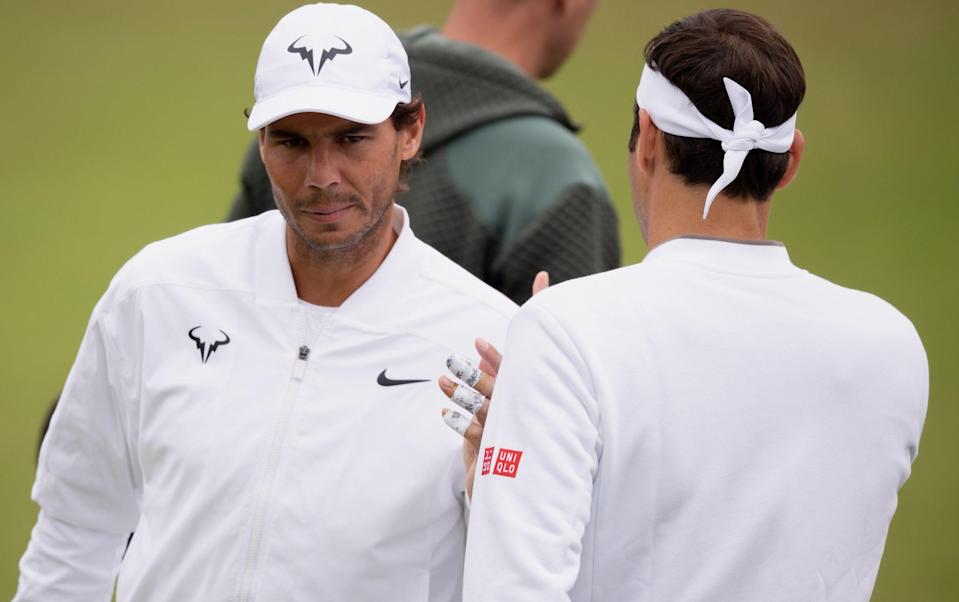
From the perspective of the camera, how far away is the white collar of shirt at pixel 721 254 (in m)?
2.28

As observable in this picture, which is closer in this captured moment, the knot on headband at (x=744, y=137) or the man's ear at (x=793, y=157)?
the knot on headband at (x=744, y=137)

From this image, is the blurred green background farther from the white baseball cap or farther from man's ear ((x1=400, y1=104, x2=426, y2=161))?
the white baseball cap

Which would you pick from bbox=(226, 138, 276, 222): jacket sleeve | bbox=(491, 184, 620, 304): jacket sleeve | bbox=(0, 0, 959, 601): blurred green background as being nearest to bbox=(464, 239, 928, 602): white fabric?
bbox=(491, 184, 620, 304): jacket sleeve

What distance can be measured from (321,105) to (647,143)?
25.0 inches

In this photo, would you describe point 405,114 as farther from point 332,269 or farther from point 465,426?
point 465,426

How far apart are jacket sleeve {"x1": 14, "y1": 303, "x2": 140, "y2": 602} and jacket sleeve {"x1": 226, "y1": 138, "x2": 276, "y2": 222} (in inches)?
38.8

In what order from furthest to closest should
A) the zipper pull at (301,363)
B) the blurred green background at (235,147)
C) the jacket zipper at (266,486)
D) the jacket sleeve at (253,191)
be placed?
the blurred green background at (235,147)
the jacket sleeve at (253,191)
the zipper pull at (301,363)
the jacket zipper at (266,486)

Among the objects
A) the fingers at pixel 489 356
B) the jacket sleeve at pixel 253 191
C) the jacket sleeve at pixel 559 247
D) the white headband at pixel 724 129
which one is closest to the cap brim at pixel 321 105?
the fingers at pixel 489 356

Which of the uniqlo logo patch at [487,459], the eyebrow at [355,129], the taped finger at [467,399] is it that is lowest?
the uniqlo logo patch at [487,459]

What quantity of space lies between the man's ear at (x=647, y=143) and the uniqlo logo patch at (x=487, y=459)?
0.47m

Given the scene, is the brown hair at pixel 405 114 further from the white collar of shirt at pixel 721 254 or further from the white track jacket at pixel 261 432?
the white collar of shirt at pixel 721 254

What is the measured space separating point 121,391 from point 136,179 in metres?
8.25

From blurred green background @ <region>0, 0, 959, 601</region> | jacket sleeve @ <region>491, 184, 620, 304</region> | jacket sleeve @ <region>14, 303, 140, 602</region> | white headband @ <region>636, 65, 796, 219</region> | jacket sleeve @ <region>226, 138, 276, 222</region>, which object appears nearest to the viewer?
white headband @ <region>636, 65, 796, 219</region>

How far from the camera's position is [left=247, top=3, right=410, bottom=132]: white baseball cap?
9.08 ft
